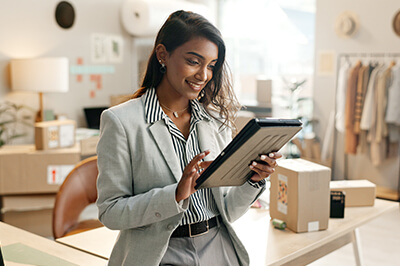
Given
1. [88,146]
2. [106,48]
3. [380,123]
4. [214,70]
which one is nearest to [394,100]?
[380,123]

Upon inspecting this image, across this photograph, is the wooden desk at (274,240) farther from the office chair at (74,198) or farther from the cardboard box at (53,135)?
the cardboard box at (53,135)

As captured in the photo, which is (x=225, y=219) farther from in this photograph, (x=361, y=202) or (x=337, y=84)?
(x=337, y=84)

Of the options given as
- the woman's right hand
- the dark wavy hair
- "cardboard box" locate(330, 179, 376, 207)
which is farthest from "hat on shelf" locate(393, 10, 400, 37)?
the woman's right hand

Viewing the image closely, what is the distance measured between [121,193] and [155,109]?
293 mm

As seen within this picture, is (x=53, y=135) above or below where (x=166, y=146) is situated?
below

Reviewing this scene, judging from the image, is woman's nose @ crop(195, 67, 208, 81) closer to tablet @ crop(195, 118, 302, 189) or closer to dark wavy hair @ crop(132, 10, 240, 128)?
dark wavy hair @ crop(132, 10, 240, 128)

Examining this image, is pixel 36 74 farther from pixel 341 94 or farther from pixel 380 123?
pixel 380 123

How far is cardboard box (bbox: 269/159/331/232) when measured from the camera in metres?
2.22

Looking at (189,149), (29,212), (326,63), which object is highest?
(326,63)

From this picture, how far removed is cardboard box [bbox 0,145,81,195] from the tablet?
3220 mm

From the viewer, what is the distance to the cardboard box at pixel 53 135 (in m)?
4.42

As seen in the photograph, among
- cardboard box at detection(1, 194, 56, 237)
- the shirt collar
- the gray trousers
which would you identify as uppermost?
the shirt collar

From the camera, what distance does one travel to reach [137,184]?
1.51 metres

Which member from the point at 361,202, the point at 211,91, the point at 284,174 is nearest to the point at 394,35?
the point at 361,202
